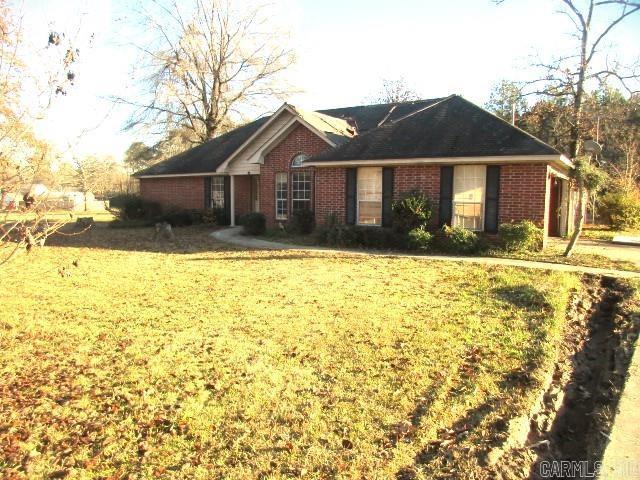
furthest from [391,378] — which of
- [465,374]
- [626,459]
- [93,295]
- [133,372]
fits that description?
[93,295]

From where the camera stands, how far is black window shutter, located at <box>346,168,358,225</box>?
1617 cm

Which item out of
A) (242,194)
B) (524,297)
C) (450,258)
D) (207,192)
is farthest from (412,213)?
(207,192)

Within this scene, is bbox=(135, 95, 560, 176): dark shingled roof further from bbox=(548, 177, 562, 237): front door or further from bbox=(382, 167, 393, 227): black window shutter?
bbox=(548, 177, 562, 237): front door

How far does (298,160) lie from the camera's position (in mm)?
19203

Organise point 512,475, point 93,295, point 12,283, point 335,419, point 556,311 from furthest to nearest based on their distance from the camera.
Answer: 1. point 12,283
2. point 93,295
3. point 556,311
4. point 335,419
5. point 512,475

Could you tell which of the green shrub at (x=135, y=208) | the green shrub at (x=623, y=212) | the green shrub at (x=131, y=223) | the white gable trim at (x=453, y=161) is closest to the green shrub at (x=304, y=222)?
the white gable trim at (x=453, y=161)

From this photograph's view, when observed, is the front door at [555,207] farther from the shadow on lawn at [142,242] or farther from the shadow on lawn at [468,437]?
the shadow on lawn at [468,437]

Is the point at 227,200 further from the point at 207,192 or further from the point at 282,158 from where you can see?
the point at 282,158

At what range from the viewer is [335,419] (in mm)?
3951

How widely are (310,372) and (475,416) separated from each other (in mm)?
1680

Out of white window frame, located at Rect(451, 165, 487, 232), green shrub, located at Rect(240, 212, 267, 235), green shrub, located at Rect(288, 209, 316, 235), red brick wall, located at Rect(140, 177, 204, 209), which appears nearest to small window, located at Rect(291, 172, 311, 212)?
green shrub, located at Rect(288, 209, 316, 235)

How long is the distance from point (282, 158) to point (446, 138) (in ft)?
23.9

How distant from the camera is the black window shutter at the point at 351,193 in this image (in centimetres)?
1617

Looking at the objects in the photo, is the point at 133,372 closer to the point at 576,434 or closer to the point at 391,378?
the point at 391,378
